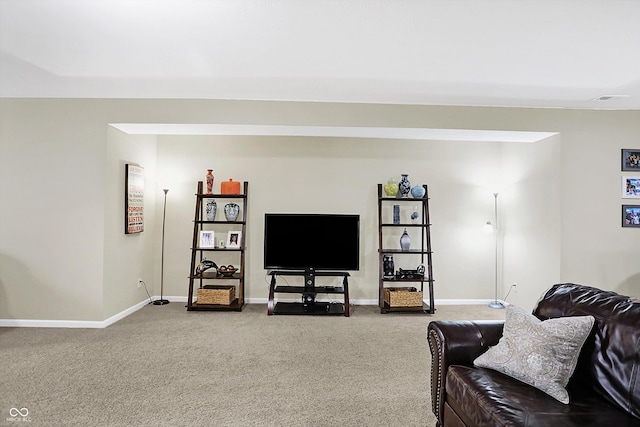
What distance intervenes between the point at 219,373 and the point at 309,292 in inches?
79.5

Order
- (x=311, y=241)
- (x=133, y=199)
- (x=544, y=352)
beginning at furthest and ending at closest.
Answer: (x=311, y=241) → (x=133, y=199) → (x=544, y=352)

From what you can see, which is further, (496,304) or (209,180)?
(496,304)

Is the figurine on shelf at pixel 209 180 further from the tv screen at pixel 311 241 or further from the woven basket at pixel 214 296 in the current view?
the woven basket at pixel 214 296

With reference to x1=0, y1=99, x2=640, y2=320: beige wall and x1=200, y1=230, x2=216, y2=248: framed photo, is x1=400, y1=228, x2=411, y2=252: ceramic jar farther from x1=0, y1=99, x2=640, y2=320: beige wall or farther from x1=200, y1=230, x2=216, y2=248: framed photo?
x1=200, y1=230, x2=216, y2=248: framed photo

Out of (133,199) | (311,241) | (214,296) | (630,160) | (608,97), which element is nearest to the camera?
(608,97)

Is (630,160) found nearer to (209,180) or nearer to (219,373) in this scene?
(219,373)

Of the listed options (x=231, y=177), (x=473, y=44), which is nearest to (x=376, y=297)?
(x=231, y=177)

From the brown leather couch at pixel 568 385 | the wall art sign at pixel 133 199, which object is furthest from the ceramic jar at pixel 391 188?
the wall art sign at pixel 133 199

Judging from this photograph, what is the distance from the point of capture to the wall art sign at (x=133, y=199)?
484 cm

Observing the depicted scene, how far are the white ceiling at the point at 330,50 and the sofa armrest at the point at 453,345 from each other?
1.96 metres

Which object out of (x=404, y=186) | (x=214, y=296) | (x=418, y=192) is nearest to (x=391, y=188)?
(x=404, y=186)

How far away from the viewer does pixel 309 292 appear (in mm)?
5074

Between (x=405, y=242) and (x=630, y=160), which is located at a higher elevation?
(x=630, y=160)

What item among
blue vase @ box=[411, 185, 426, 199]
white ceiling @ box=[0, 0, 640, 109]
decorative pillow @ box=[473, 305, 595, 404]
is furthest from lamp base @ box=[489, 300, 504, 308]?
decorative pillow @ box=[473, 305, 595, 404]
